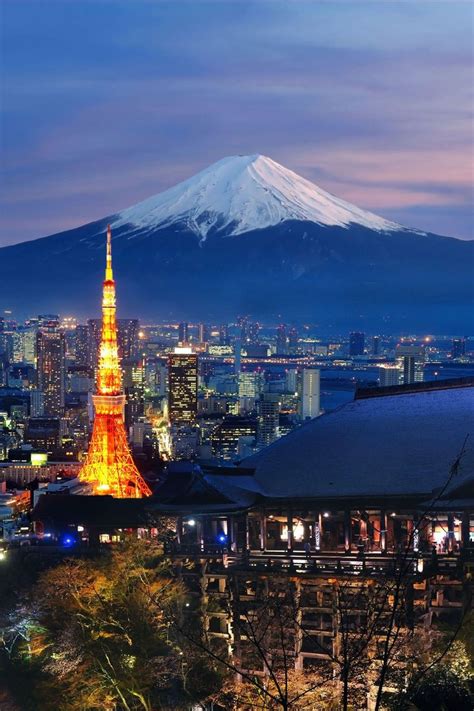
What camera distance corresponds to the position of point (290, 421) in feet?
289

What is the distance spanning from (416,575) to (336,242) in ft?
594

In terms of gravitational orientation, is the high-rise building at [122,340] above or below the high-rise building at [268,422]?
above

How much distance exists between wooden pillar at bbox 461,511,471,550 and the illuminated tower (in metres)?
27.4

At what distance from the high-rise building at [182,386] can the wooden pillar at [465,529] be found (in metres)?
73.8

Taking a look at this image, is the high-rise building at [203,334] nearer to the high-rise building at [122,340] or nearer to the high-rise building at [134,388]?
the high-rise building at [122,340]

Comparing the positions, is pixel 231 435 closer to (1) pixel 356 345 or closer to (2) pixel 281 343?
(1) pixel 356 345

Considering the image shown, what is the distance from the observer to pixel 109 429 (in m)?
44.1

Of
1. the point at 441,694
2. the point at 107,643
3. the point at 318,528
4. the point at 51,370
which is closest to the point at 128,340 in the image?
the point at 51,370

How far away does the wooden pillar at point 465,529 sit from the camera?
14918mm

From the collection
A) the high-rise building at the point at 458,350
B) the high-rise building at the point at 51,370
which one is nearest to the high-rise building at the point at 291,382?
the high-rise building at the point at 458,350

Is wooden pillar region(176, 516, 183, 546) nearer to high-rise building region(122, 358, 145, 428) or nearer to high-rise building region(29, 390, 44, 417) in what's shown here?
high-rise building region(122, 358, 145, 428)

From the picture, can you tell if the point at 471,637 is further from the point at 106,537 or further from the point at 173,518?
the point at 106,537

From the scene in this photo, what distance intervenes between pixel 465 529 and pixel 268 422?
68.3 metres

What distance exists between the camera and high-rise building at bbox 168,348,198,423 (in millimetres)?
90769
